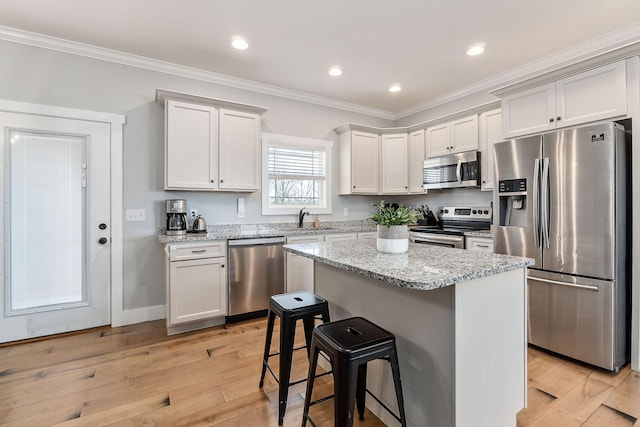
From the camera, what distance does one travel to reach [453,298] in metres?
1.30

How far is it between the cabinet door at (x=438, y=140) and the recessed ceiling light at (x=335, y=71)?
152 centimetres

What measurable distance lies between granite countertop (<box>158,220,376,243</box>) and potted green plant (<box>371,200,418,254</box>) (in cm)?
171

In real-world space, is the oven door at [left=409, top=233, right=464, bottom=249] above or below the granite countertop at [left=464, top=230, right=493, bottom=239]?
below

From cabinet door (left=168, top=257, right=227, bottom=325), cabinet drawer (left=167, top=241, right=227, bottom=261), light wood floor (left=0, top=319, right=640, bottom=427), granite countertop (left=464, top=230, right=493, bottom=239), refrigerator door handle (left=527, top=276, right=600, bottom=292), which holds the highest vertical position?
granite countertop (left=464, top=230, right=493, bottom=239)

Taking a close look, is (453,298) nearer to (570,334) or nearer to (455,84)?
(570,334)

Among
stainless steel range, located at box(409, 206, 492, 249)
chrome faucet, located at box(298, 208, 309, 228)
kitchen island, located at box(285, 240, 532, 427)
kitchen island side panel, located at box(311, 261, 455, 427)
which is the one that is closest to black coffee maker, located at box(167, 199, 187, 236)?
chrome faucet, located at box(298, 208, 309, 228)

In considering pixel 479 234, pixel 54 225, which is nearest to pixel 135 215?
pixel 54 225

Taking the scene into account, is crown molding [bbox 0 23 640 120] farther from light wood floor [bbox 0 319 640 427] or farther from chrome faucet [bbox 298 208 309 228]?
light wood floor [bbox 0 319 640 427]

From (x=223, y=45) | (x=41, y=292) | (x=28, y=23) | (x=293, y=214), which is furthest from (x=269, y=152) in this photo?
(x=41, y=292)

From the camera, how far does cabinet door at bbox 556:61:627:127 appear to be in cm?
230

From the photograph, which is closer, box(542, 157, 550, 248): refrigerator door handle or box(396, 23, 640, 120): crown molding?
box(396, 23, 640, 120): crown molding

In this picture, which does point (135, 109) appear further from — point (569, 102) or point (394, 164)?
point (569, 102)

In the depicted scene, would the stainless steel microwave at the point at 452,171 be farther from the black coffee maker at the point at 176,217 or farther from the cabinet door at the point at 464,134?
the black coffee maker at the point at 176,217

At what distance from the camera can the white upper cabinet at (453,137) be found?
12.0ft
